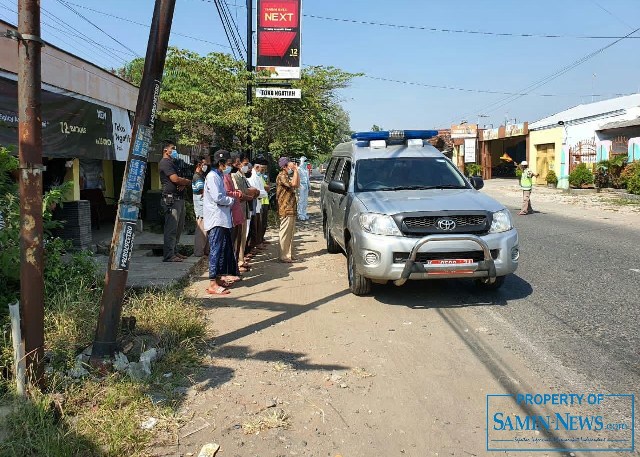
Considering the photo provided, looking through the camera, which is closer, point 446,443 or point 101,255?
point 446,443

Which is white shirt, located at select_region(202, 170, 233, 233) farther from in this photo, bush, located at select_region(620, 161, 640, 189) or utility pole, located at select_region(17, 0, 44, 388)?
bush, located at select_region(620, 161, 640, 189)

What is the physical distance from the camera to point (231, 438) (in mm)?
3195

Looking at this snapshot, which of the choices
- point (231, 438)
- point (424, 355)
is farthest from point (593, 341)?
point (231, 438)

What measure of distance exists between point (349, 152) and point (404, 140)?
861 millimetres

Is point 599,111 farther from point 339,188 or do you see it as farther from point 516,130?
point 339,188

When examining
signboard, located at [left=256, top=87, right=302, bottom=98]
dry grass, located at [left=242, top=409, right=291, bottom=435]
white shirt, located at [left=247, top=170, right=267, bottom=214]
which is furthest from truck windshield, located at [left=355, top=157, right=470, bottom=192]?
signboard, located at [left=256, top=87, right=302, bottom=98]

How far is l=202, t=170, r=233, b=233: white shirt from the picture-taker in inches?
254

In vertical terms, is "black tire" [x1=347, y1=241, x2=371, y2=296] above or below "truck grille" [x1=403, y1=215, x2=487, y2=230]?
below

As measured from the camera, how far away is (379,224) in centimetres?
578

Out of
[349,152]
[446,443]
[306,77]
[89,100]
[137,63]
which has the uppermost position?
[137,63]

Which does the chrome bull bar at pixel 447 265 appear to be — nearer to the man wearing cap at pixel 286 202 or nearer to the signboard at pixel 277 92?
the man wearing cap at pixel 286 202

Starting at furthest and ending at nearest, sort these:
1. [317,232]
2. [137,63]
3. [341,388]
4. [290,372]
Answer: [137,63], [317,232], [290,372], [341,388]

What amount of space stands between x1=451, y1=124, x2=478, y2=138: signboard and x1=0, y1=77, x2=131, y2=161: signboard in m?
37.4

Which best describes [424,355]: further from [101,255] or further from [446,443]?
[101,255]
